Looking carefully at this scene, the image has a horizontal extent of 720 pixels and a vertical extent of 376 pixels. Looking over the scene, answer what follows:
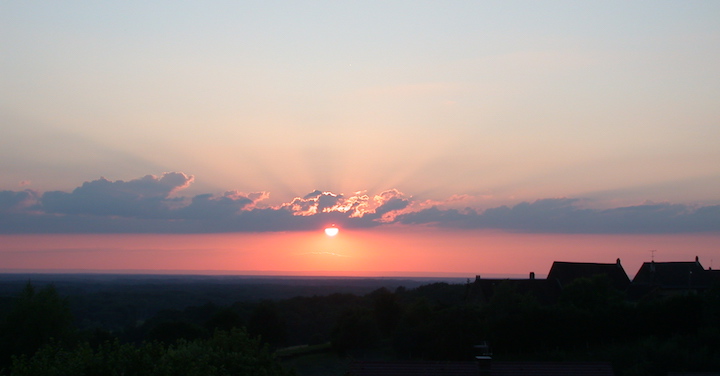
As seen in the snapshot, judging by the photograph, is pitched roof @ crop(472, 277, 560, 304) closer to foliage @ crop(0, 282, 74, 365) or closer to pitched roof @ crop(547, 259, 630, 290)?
pitched roof @ crop(547, 259, 630, 290)

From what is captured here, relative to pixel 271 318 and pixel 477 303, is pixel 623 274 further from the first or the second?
pixel 271 318

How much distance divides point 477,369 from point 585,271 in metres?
43.0

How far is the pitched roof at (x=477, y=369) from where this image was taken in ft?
82.2

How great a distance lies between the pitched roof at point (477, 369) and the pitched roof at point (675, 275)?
40059mm

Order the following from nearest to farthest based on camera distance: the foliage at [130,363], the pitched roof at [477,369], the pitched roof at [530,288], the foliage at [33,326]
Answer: the foliage at [130,363] → the pitched roof at [477,369] → the foliage at [33,326] → the pitched roof at [530,288]

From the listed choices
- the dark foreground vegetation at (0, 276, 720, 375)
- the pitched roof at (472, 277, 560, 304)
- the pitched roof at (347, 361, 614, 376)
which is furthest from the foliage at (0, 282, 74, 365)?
the pitched roof at (472, 277, 560, 304)

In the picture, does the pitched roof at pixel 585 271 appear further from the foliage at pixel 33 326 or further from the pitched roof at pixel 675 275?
the foliage at pixel 33 326

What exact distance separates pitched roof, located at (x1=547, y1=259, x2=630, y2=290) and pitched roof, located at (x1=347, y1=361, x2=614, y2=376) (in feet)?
126

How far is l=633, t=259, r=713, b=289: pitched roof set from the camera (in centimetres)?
6009

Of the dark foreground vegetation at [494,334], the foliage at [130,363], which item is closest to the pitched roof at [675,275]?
the dark foreground vegetation at [494,334]

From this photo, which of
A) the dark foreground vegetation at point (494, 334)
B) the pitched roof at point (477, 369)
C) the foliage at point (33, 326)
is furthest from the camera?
the foliage at point (33, 326)

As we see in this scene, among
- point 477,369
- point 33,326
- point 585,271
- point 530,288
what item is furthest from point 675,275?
point 33,326

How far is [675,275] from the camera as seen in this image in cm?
6141

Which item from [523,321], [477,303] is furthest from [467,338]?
[477,303]
